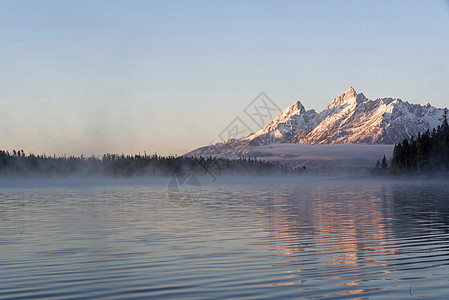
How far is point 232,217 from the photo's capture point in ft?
185

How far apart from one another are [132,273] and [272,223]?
25.1 m

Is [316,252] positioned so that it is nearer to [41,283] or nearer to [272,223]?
[41,283]

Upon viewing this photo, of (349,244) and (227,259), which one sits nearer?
(227,259)

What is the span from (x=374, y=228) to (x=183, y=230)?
13837 millimetres

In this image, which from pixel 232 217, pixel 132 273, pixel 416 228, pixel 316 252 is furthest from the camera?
pixel 232 217

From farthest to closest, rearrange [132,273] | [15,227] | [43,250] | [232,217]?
[232,217], [15,227], [43,250], [132,273]

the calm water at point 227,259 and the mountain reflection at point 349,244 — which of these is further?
the mountain reflection at point 349,244

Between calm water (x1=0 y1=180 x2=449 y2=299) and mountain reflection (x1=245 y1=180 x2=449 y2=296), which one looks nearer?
calm water (x1=0 y1=180 x2=449 y2=299)

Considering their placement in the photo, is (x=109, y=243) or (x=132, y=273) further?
(x=109, y=243)

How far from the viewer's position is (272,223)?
49.7 m

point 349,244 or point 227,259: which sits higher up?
point 227,259

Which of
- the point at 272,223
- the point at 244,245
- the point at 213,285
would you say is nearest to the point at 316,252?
the point at 244,245

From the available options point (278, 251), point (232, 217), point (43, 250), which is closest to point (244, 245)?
point (278, 251)

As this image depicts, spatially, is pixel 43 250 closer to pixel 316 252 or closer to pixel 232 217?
pixel 316 252
